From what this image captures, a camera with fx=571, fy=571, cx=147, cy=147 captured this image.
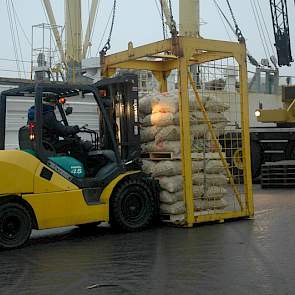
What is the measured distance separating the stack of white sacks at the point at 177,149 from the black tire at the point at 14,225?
7.61 feet

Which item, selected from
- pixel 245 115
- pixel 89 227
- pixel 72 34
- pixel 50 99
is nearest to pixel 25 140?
pixel 50 99

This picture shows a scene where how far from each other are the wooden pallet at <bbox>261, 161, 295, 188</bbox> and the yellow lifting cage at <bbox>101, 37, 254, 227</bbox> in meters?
6.29

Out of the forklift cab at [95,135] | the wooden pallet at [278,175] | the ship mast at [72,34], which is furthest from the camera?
the ship mast at [72,34]

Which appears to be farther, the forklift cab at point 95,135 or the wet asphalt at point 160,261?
the forklift cab at point 95,135

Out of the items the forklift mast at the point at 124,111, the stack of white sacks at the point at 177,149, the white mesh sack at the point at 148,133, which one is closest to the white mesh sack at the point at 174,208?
the stack of white sacks at the point at 177,149

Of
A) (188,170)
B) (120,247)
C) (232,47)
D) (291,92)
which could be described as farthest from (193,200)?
(291,92)

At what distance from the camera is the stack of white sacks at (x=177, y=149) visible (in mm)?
9180

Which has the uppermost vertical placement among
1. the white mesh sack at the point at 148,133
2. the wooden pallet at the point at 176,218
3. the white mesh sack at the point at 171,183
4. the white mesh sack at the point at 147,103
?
the white mesh sack at the point at 147,103

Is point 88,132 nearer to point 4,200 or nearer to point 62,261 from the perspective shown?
point 4,200

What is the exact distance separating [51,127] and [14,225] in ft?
4.96

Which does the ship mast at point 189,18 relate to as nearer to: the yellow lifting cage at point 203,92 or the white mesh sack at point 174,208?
the yellow lifting cage at point 203,92

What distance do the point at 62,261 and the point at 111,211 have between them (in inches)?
77.7

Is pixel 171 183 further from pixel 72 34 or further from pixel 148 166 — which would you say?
pixel 72 34

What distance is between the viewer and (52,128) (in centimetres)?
836
